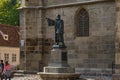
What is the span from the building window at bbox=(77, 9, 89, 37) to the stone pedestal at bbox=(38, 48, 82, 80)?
6.18 m

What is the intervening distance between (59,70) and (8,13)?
1367 inches

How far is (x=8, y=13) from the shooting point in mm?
53688

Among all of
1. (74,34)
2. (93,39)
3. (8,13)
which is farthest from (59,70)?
(8,13)

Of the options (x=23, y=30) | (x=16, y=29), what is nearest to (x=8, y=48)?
(x=16, y=29)

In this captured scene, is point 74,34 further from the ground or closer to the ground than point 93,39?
further from the ground

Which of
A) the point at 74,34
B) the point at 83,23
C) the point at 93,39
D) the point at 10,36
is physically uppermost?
the point at 83,23

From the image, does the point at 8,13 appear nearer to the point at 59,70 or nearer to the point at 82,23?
the point at 82,23

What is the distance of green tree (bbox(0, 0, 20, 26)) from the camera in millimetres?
53750

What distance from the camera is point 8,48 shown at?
47.1 meters

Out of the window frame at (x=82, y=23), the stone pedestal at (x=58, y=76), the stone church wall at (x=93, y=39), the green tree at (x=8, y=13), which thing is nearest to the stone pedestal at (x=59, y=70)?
the stone pedestal at (x=58, y=76)

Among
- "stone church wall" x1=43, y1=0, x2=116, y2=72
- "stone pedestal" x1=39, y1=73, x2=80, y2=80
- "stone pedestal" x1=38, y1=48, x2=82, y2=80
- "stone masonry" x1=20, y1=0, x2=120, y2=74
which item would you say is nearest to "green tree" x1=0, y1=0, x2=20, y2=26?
"stone masonry" x1=20, y1=0, x2=120, y2=74

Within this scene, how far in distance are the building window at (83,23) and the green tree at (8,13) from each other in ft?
89.6

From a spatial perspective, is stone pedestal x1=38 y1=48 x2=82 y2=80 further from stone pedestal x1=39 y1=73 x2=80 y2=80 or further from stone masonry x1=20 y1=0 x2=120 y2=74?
stone masonry x1=20 y1=0 x2=120 y2=74

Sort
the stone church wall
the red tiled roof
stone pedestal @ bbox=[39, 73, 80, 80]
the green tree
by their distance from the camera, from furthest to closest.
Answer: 1. the green tree
2. the red tiled roof
3. the stone church wall
4. stone pedestal @ bbox=[39, 73, 80, 80]
